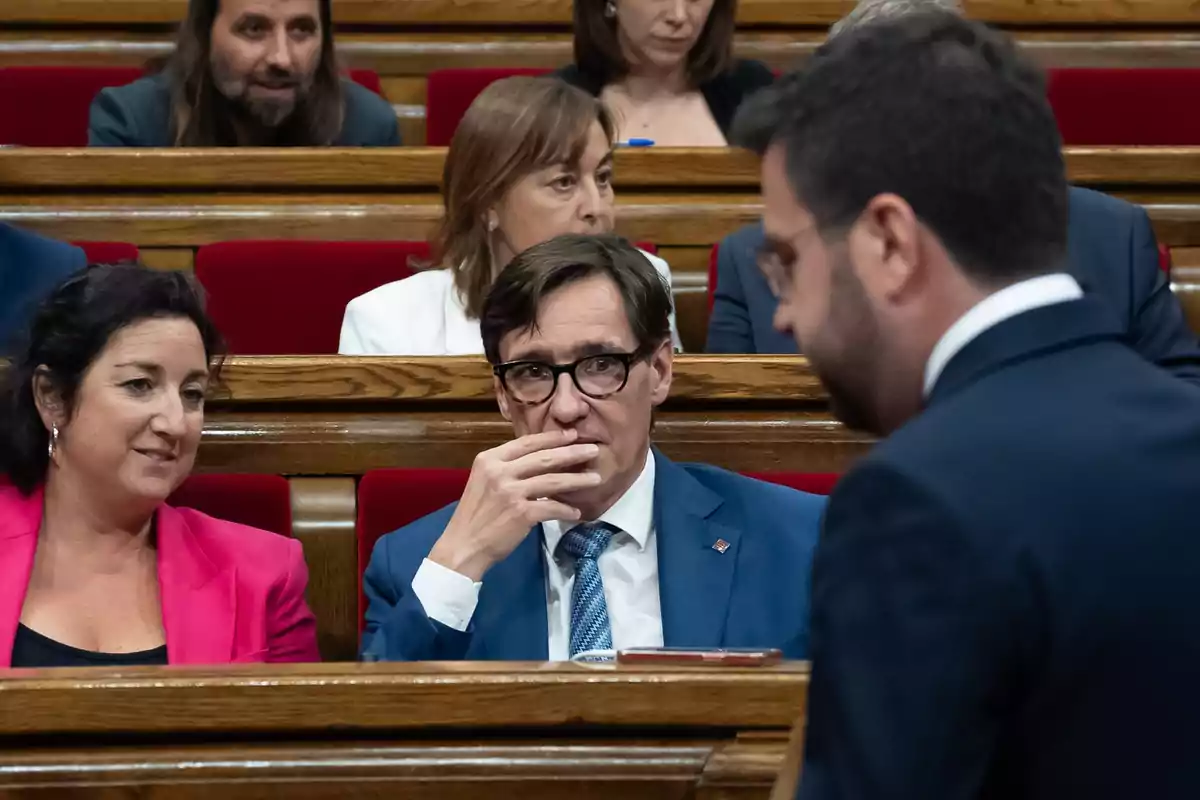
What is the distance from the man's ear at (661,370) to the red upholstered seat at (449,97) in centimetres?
62

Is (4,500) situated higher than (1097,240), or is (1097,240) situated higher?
(1097,240)

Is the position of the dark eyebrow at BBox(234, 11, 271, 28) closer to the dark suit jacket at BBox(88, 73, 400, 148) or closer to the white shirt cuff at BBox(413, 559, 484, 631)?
the dark suit jacket at BBox(88, 73, 400, 148)

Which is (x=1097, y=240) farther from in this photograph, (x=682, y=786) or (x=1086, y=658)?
(x=1086, y=658)

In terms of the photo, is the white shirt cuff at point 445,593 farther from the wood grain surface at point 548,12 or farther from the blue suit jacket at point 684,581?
the wood grain surface at point 548,12

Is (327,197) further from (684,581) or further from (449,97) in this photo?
(684,581)

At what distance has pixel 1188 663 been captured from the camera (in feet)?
1.04

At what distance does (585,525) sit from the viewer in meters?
0.78

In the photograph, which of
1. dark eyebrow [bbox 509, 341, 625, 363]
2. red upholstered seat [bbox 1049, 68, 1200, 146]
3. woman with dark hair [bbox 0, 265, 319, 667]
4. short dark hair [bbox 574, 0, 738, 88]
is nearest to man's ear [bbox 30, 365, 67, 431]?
woman with dark hair [bbox 0, 265, 319, 667]

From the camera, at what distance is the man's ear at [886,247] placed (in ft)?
1.17

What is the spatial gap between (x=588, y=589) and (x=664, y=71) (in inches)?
24.7

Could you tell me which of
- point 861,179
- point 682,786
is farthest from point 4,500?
point 861,179

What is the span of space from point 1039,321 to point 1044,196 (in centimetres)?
3

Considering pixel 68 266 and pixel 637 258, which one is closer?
pixel 637 258

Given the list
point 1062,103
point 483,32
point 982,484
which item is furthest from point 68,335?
point 1062,103
